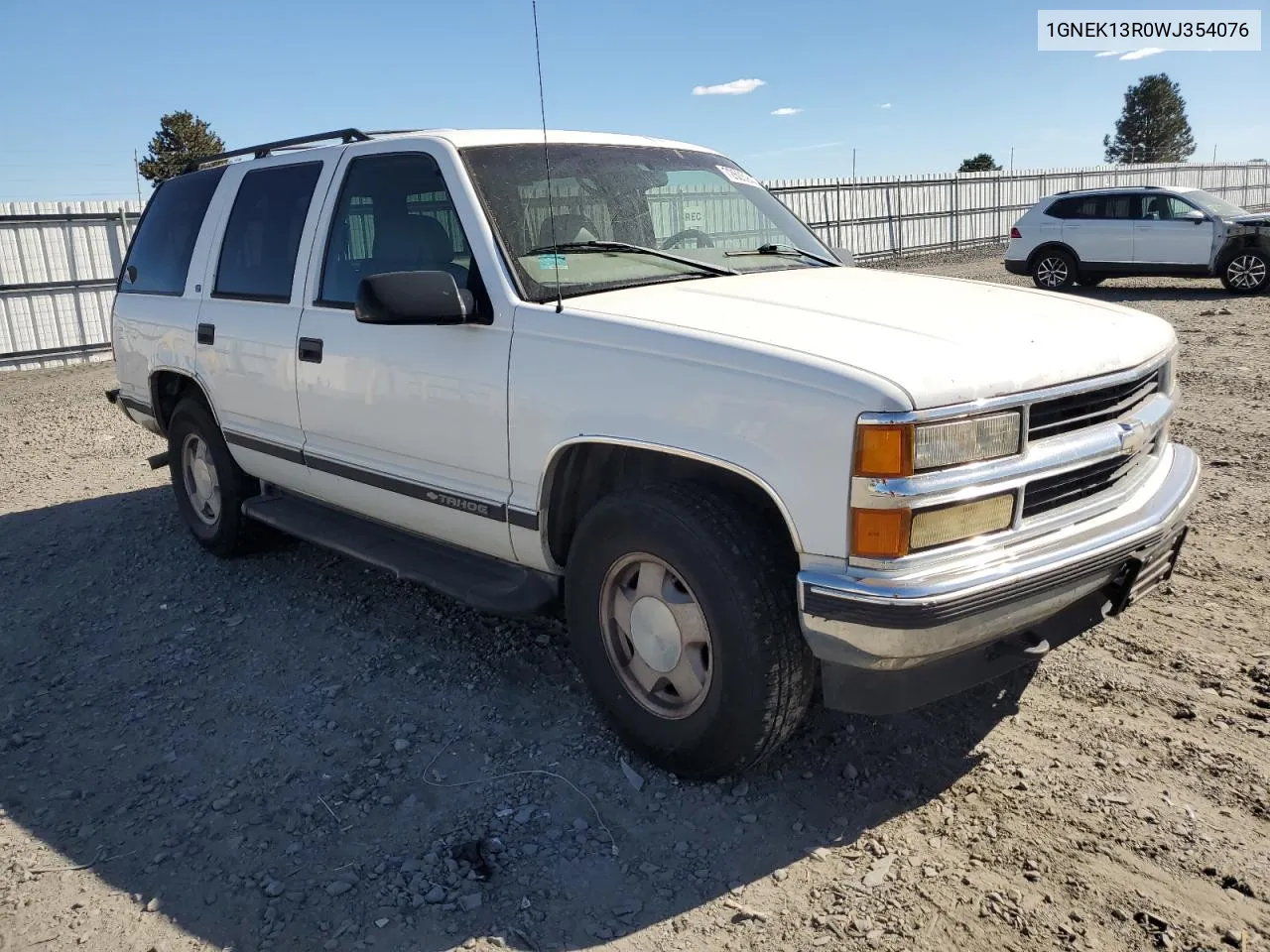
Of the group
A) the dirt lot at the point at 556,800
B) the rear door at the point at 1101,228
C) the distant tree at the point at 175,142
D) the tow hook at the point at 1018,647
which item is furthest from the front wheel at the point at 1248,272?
the distant tree at the point at 175,142

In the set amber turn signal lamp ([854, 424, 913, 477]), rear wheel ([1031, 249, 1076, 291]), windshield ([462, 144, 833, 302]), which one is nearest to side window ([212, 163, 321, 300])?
windshield ([462, 144, 833, 302])

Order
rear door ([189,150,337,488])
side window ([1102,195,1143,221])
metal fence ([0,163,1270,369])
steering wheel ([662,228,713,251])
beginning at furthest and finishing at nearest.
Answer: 1. side window ([1102,195,1143,221])
2. metal fence ([0,163,1270,369])
3. rear door ([189,150,337,488])
4. steering wheel ([662,228,713,251])

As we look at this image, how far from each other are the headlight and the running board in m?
1.44

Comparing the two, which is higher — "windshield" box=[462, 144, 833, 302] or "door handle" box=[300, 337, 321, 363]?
"windshield" box=[462, 144, 833, 302]

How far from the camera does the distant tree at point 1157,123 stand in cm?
7338

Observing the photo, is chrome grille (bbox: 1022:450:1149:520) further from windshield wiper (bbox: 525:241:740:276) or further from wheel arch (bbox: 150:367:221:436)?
wheel arch (bbox: 150:367:221:436)

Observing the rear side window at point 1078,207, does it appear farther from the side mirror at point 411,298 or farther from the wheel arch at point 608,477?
the side mirror at point 411,298

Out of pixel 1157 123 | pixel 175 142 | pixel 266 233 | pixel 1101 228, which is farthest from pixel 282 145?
pixel 1157 123

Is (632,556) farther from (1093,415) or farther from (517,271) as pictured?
(1093,415)

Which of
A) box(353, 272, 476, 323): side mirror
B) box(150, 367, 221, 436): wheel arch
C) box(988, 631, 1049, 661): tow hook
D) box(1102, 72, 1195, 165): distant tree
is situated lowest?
box(988, 631, 1049, 661): tow hook

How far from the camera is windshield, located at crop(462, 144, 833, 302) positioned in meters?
3.67

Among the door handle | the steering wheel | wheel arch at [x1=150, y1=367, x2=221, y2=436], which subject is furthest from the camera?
wheel arch at [x1=150, y1=367, x2=221, y2=436]

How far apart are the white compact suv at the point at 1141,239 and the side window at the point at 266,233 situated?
47.9ft

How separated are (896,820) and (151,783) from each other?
8.22 feet
